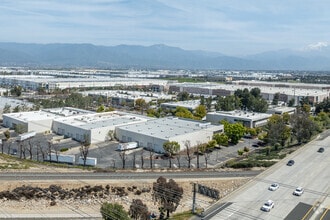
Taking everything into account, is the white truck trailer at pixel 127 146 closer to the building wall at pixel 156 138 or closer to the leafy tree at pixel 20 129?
the building wall at pixel 156 138

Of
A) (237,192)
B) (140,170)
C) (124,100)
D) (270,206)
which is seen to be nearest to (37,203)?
(140,170)

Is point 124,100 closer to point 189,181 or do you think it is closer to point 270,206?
Answer: point 189,181

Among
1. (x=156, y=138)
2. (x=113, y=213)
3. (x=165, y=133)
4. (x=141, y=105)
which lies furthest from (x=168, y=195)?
(x=141, y=105)

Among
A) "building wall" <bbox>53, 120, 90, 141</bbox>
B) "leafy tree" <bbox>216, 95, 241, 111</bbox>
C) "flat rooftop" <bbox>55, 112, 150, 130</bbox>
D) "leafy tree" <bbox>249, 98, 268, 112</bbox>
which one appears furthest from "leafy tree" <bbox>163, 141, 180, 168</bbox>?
"leafy tree" <bbox>249, 98, 268, 112</bbox>

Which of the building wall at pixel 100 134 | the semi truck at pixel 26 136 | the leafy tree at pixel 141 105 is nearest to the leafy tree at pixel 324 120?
the building wall at pixel 100 134

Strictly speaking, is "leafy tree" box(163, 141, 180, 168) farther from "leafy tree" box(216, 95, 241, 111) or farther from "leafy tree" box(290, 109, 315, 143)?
"leafy tree" box(216, 95, 241, 111)

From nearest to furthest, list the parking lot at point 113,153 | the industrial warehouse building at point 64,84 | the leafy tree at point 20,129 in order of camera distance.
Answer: the parking lot at point 113,153, the leafy tree at point 20,129, the industrial warehouse building at point 64,84

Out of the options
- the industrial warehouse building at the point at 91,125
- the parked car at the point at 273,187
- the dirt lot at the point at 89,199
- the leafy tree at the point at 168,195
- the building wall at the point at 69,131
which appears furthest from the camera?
the building wall at the point at 69,131

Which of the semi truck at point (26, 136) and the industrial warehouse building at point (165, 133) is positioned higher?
the industrial warehouse building at point (165, 133)
